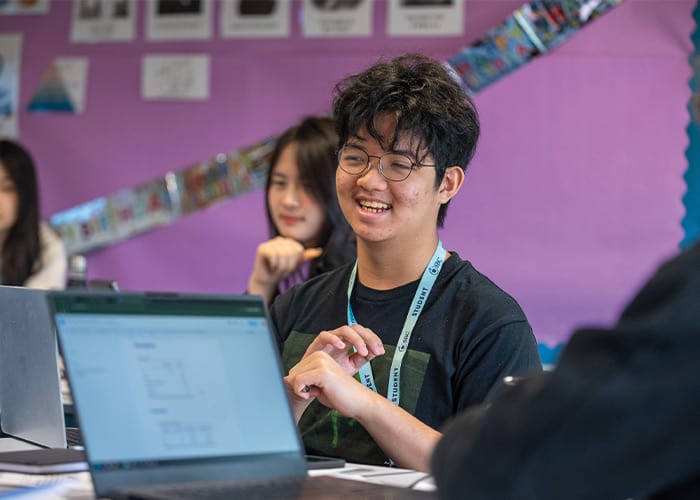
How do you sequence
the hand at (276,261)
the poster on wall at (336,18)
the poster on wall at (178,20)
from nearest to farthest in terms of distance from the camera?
the hand at (276,261), the poster on wall at (336,18), the poster on wall at (178,20)

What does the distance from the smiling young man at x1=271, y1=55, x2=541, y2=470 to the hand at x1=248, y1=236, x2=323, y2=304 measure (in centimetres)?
80

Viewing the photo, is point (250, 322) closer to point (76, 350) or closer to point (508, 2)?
point (76, 350)

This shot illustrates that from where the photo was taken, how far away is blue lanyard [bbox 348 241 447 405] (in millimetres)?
1860

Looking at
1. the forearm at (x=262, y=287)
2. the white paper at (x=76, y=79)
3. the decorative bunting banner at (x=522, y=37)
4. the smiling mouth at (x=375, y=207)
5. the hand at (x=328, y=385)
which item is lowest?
the forearm at (x=262, y=287)

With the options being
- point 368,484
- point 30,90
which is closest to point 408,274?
point 368,484

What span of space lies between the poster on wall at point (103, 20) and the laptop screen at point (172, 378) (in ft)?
9.59

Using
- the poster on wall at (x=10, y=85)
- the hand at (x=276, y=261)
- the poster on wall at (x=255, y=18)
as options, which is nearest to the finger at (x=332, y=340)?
the hand at (x=276, y=261)

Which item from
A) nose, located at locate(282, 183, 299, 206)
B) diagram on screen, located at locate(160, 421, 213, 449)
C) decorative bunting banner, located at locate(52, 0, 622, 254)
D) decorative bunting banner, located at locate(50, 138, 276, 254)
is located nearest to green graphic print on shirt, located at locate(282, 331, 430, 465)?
diagram on screen, located at locate(160, 421, 213, 449)

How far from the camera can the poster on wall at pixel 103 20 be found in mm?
4055

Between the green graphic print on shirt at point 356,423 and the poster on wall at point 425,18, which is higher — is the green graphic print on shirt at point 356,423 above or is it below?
below

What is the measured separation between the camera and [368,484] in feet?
4.68

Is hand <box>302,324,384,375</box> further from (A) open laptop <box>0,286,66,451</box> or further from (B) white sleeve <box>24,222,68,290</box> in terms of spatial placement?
(B) white sleeve <box>24,222,68,290</box>

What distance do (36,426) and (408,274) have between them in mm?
731

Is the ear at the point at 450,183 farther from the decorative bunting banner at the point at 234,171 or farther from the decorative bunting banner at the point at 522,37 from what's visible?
the decorative bunting banner at the point at 522,37
